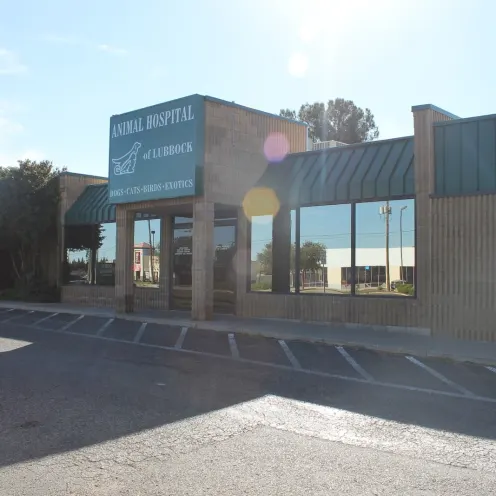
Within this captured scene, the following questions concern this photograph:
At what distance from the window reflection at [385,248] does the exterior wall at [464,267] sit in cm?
79

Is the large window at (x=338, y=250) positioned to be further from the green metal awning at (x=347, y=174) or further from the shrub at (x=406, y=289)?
the green metal awning at (x=347, y=174)

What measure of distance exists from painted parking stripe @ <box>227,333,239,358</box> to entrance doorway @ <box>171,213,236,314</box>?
432 cm

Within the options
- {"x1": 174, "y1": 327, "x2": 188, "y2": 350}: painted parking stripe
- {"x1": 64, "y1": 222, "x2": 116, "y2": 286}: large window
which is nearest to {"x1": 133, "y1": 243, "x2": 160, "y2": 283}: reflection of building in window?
{"x1": 64, "y1": 222, "x2": 116, "y2": 286}: large window

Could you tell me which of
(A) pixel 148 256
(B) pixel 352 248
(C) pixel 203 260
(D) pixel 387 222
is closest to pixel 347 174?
(D) pixel 387 222

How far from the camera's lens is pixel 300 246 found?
53.2 feet

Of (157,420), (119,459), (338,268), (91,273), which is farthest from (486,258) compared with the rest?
(91,273)

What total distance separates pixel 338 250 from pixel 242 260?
132 inches

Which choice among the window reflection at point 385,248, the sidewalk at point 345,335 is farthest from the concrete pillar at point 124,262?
the window reflection at point 385,248

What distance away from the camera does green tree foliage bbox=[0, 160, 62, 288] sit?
934 inches

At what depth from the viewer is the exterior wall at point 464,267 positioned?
41.2ft

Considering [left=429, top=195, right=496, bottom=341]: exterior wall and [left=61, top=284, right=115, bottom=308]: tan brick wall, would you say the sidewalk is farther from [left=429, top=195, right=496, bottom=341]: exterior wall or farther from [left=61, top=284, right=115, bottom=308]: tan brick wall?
[left=61, top=284, right=115, bottom=308]: tan brick wall

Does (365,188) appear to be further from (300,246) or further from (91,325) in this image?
(91,325)

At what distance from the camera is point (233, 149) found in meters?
17.1

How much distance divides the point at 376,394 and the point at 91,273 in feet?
57.4
